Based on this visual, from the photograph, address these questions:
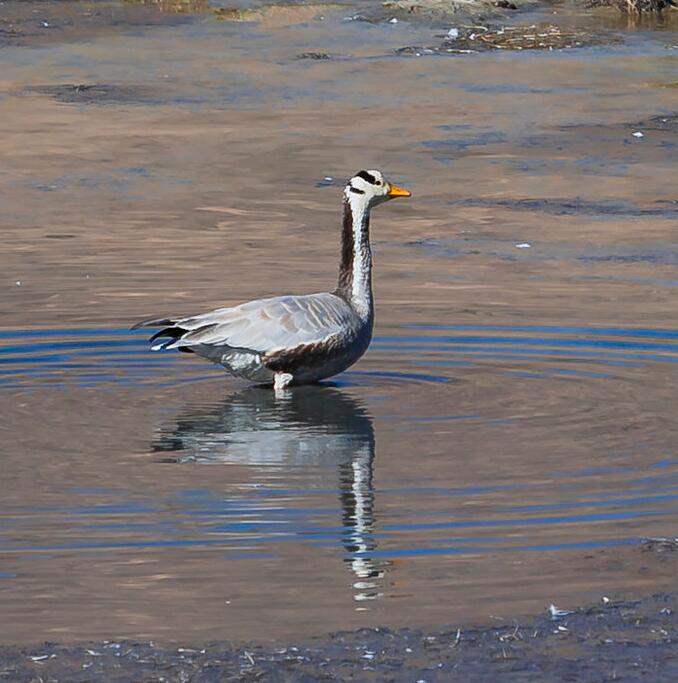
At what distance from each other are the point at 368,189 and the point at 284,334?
3.75ft

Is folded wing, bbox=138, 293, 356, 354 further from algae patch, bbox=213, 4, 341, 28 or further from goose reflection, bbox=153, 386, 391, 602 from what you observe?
algae patch, bbox=213, 4, 341, 28

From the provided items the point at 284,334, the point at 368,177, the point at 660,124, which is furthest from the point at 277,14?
the point at 284,334

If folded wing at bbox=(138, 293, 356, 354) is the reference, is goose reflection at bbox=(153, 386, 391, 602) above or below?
below

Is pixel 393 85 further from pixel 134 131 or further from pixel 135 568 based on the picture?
pixel 135 568

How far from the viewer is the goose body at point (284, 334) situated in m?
10.3

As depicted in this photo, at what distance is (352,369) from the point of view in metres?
11.2

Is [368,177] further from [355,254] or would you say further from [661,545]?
[661,545]

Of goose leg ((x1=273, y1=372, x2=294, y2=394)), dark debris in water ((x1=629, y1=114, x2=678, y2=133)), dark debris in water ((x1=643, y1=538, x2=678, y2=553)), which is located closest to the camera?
dark debris in water ((x1=643, y1=538, x2=678, y2=553))

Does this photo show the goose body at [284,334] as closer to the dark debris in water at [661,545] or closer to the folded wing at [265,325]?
the folded wing at [265,325]

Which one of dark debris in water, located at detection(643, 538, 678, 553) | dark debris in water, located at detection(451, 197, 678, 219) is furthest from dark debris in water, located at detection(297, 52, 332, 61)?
dark debris in water, located at detection(643, 538, 678, 553)

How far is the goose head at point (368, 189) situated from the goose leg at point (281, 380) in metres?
1.12

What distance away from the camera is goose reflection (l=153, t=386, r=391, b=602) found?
7910mm

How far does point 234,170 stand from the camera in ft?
56.1

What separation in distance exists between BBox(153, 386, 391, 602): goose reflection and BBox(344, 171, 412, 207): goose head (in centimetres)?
109
